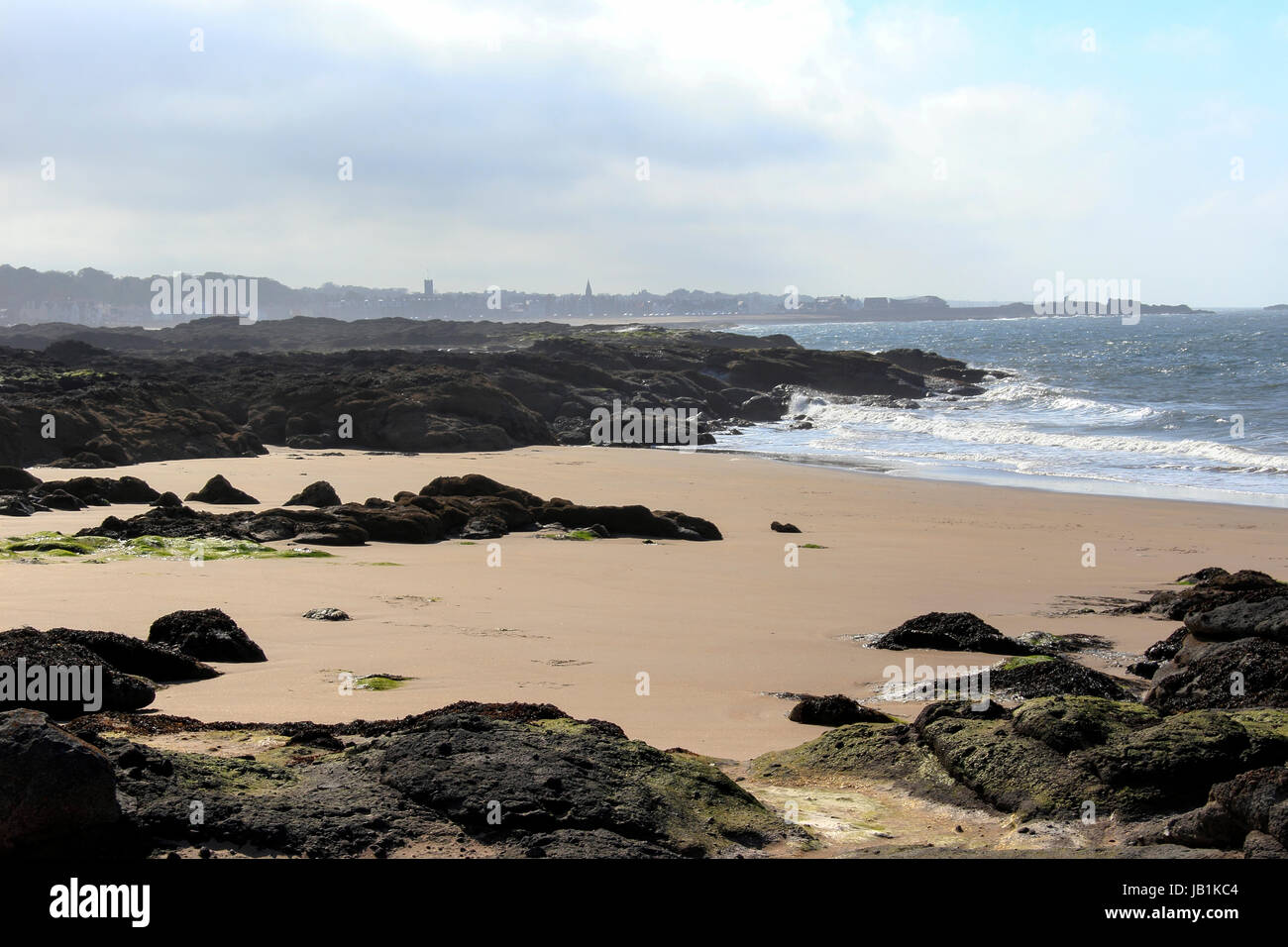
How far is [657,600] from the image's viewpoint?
1066cm

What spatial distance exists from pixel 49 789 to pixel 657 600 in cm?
757

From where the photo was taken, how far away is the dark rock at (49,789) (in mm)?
3293

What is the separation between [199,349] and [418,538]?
6223 cm

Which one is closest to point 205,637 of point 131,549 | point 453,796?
point 453,796

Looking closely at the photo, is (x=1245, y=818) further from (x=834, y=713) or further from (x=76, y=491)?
(x=76, y=491)

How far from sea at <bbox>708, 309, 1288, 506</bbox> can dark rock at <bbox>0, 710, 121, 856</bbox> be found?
22470 millimetres

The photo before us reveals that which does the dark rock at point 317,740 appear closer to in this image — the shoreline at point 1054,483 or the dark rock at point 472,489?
the dark rock at point 472,489

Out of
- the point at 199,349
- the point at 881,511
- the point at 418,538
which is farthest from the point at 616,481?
the point at 199,349

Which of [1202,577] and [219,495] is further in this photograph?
[219,495]

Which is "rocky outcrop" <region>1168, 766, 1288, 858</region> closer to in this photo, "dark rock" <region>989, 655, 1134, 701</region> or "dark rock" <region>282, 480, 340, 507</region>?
"dark rock" <region>989, 655, 1134, 701</region>

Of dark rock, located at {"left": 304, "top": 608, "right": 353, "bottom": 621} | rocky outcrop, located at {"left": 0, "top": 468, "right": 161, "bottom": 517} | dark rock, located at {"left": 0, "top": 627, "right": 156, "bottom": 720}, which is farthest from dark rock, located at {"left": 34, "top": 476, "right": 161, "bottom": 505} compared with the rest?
dark rock, located at {"left": 0, "top": 627, "right": 156, "bottom": 720}

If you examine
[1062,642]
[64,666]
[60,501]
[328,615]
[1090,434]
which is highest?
[1090,434]

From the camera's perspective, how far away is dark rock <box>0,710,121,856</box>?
329 cm

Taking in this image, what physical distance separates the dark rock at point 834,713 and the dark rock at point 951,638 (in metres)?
2.35
